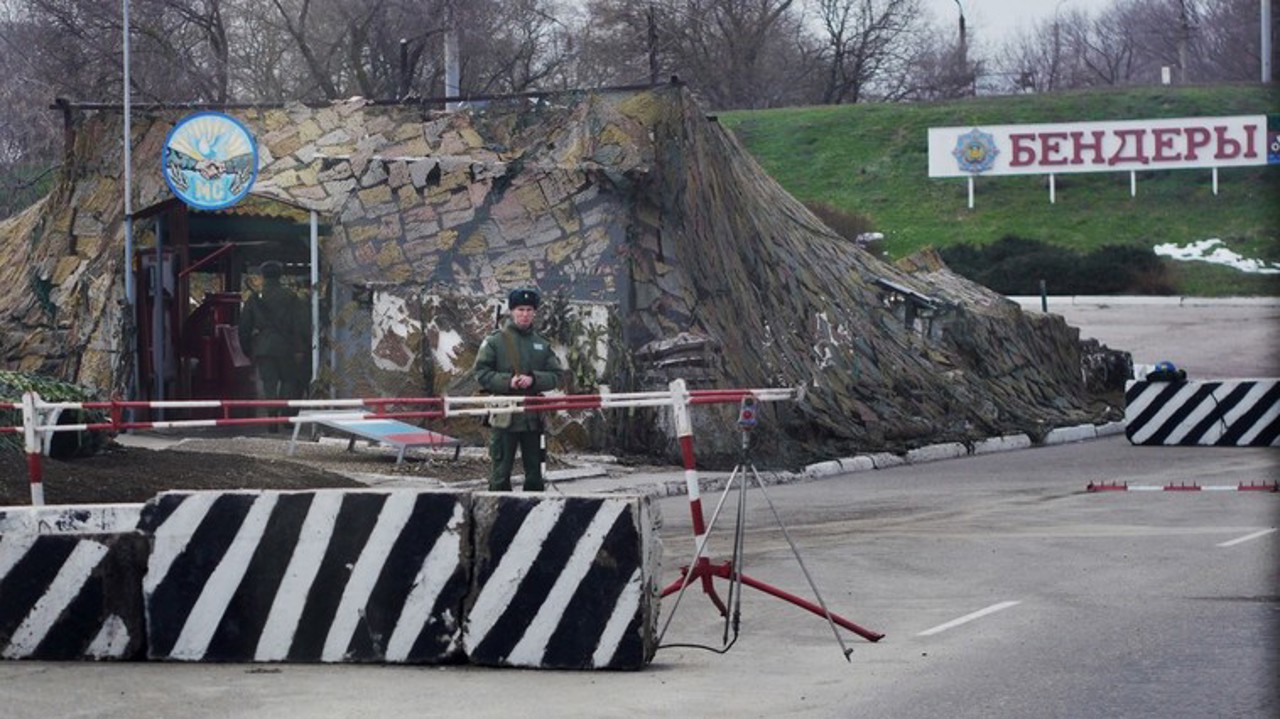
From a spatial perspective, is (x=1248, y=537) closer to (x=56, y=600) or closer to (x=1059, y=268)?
(x=56, y=600)

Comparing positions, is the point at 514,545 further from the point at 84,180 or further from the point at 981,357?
the point at 981,357

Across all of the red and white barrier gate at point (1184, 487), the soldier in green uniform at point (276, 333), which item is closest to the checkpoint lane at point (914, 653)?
the red and white barrier gate at point (1184, 487)

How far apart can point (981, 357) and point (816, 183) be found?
137ft

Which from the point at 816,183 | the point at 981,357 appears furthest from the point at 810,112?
the point at 981,357

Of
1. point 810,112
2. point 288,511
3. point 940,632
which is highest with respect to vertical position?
point 810,112

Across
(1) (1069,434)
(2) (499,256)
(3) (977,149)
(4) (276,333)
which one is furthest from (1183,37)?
(4) (276,333)

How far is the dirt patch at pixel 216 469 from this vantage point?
16.6m

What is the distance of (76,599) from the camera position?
34.4 ft

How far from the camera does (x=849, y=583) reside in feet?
43.6

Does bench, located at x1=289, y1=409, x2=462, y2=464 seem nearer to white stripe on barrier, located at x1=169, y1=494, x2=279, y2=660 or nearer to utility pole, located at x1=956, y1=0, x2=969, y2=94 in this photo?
white stripe on barrier, located at x1=169, y1=494, x2=279, y2=660

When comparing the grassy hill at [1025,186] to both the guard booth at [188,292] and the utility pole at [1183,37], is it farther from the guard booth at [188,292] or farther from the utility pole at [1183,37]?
the guard booth at [188,292]

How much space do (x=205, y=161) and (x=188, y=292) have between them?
3.80m

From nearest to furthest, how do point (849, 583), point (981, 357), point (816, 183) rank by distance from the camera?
1. point (849, 583)
2. point (981, 357)
3. point (816, 183)

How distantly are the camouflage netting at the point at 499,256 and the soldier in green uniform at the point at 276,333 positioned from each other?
407 mm
